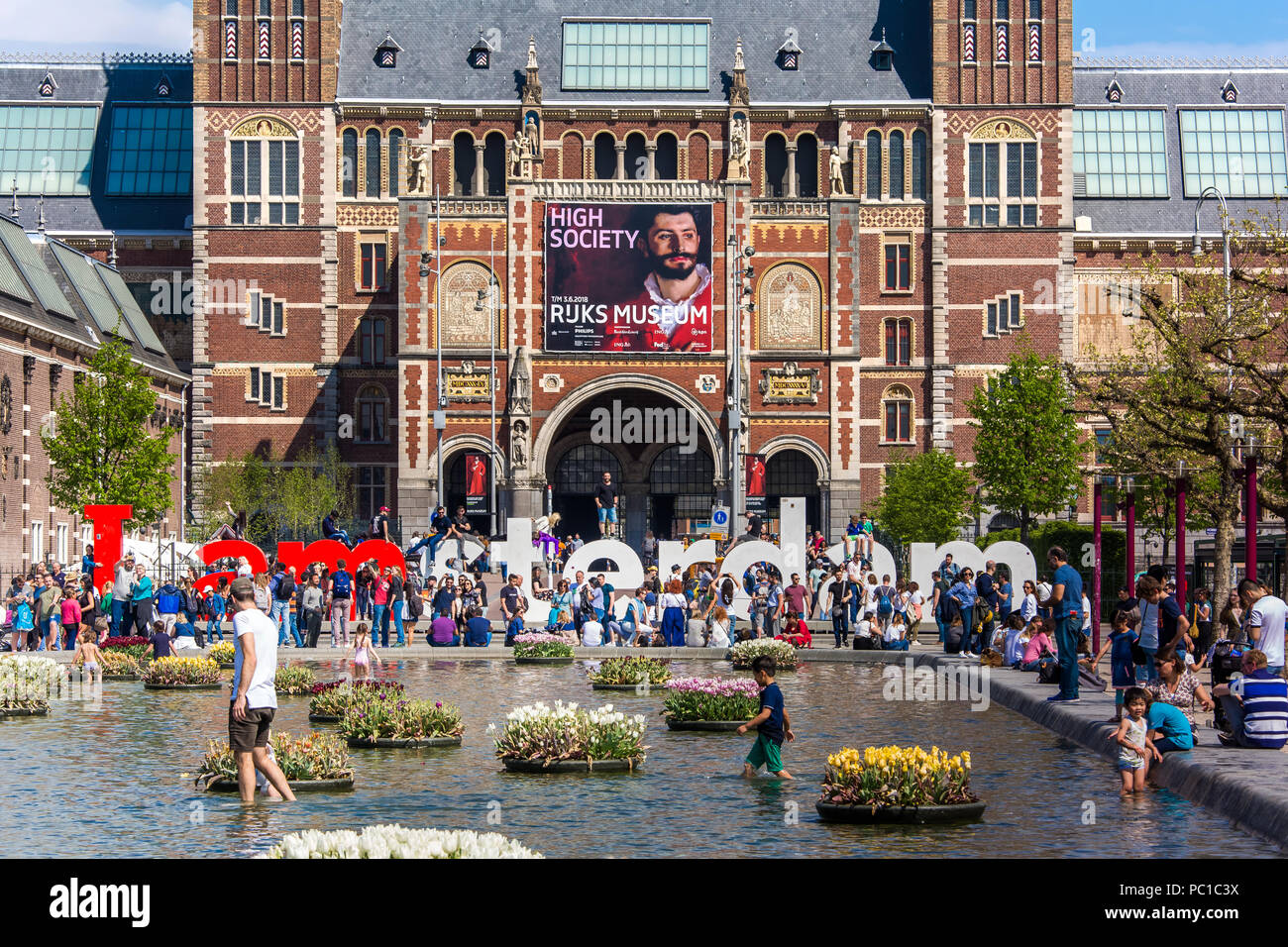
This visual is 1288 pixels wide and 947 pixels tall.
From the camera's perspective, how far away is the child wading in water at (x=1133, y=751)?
1495 centimetres

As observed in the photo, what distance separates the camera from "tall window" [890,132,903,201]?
66.1 meters

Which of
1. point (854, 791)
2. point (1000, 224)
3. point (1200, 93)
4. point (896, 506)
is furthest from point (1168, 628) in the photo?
point (1200, 93)

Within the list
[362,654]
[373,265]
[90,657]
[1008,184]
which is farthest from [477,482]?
[362,654]

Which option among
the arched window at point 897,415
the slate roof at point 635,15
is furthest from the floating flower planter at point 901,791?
the slate roof at point 635,15

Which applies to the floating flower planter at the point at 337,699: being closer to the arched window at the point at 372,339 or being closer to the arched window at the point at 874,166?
the arched window at the point at 372,339

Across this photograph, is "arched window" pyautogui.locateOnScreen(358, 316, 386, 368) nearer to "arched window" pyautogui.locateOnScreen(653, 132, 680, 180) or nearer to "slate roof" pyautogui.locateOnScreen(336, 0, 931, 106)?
"slate roof" pyautogui.locateOnScreen(336, 0, 931, 106)

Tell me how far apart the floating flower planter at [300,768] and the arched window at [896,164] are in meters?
54.0

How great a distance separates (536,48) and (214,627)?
127ft

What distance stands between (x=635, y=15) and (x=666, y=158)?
6.22m

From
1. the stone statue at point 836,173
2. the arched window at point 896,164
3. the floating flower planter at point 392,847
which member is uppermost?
the arched window at point 896,164

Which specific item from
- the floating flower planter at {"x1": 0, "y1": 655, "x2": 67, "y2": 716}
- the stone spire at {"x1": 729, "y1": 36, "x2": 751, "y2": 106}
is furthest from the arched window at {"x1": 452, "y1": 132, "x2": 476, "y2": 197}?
the floating flower planter at {"x1": 0, "y1": 655, "x2": 67, "y2": 716}

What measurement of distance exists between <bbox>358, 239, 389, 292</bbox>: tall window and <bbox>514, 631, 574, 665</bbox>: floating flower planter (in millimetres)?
35918

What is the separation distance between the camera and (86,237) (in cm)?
6731
